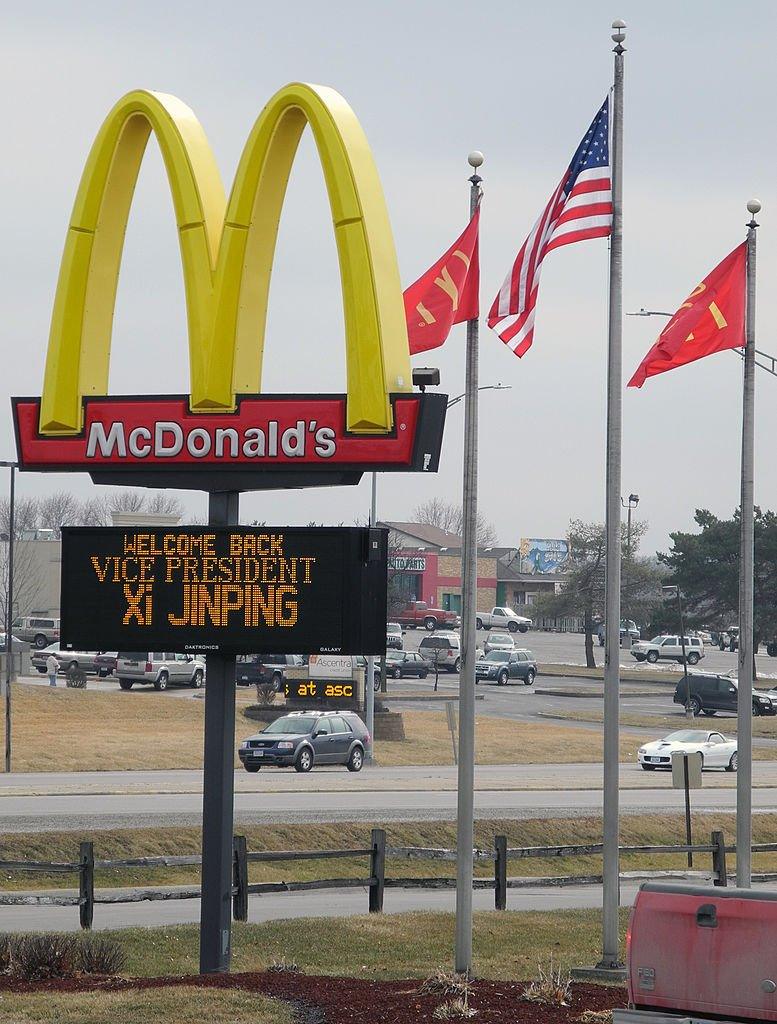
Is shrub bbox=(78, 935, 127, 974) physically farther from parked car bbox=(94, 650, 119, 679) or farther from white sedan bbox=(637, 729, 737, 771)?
parked car bbox=(94, 650, 119, 679)

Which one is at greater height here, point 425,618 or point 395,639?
point 425,618

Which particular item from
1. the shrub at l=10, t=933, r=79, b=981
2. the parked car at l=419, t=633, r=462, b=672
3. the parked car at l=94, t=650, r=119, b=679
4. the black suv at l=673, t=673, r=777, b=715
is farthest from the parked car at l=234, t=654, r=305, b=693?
the shrub at l=10, t=933, r=79, b=981

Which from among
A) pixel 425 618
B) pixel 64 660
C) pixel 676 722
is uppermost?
pixel 425 618

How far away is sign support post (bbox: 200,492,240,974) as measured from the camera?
49.2ft

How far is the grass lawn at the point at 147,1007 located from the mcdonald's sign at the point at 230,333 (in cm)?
460

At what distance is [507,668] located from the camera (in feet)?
271

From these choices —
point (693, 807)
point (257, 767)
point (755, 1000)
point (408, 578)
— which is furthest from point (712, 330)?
point (408, 578)

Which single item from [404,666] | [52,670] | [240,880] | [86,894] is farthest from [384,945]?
[404,666]

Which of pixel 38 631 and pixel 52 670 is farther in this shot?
pixel 38 631

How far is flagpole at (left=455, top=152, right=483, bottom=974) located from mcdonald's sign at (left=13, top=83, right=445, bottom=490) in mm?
1405

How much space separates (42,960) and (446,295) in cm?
737

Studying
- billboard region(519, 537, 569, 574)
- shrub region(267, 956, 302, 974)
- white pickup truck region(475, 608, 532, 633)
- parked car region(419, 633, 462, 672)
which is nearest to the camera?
shrub region(267, 956, 302, 974)

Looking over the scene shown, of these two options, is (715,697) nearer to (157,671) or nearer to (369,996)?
(157,671)

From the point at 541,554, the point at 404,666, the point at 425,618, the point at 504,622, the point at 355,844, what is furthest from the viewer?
the point at 541,554
